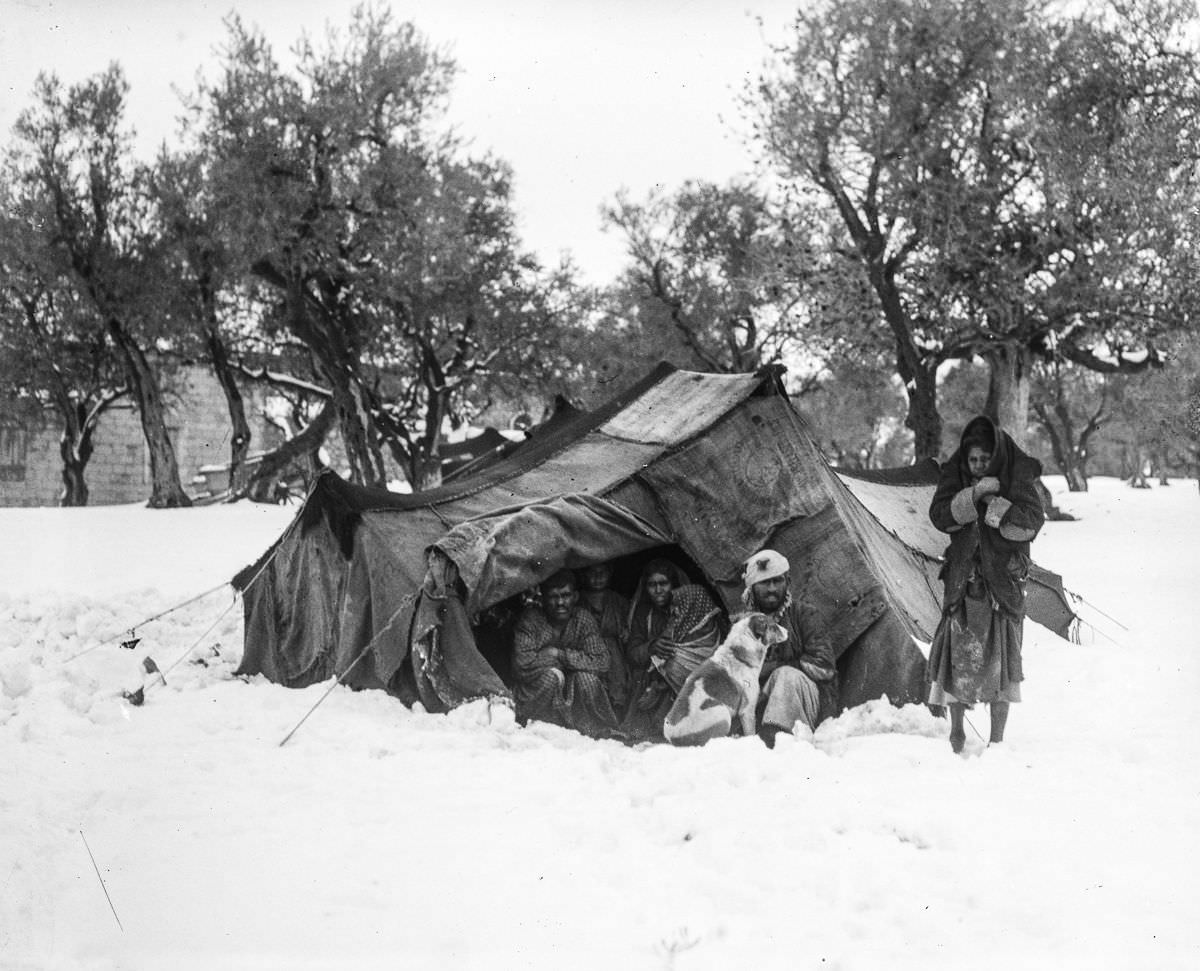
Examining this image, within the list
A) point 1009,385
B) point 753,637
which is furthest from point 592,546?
point 1009,385

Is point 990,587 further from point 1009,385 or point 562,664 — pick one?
point 1009,385

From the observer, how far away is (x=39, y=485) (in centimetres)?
3666

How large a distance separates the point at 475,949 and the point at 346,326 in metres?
18.9

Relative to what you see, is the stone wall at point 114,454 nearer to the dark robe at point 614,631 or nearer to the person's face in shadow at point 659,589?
the dark robe at point 614,631

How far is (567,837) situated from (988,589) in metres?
2.55

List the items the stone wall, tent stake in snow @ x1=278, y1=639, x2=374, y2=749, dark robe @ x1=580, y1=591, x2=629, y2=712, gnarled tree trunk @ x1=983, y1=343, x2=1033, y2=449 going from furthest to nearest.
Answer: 1. the stone wall
2. gnarled tree trunk @ x1=983, y1=343, x2=1033, y2=449
3. dark robe @ x1=580, y1=591, x2=629, y2=712
4. tent stake in snow @ x1=278, y1=639, x2=374, y2=749

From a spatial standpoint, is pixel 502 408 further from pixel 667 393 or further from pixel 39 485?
pixel 667 393

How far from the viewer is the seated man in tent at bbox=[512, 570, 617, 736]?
21.9 ft

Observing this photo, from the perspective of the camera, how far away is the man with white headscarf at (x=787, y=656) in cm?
621

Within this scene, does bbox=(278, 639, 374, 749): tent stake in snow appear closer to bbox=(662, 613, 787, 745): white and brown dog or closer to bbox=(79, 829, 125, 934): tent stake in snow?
bbox=(79, 829, 125, 934): tent stake in snow

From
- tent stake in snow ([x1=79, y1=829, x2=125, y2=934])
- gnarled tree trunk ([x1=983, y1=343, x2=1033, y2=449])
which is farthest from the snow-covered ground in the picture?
gnarled tree trunk ([x1=983, y1=343, x2=1033, y2=449])

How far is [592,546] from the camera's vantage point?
6953 millimetres

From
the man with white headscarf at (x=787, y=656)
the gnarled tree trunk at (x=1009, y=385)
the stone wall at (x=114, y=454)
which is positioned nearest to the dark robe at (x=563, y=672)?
the man with white headscarf at (x=787, y=656)

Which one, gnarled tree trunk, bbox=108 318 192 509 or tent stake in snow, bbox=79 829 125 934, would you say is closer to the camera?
tent stake in snow, bbox=79 829 125 934
